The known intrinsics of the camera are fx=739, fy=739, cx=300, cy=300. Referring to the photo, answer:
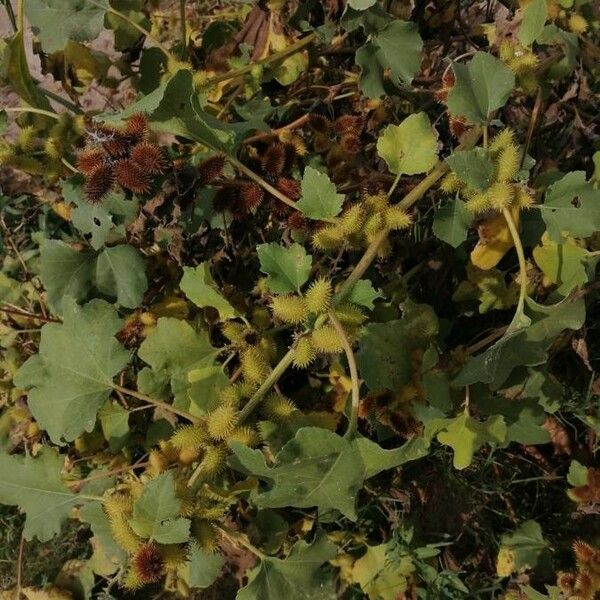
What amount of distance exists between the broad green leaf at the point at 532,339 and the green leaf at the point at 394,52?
0.55m

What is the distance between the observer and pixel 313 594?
130 centimetres

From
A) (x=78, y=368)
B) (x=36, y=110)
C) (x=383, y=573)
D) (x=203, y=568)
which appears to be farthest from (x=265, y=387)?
(x=383, y=573)

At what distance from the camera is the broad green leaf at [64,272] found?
1547 mm

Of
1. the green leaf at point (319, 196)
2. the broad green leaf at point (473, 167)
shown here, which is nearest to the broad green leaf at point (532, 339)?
the broad green leaf at point (473, 167)

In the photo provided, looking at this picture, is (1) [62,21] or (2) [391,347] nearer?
(2) [391,347]

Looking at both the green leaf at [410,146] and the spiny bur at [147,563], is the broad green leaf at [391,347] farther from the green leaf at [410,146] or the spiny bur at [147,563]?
the spiny bur at [147,563]

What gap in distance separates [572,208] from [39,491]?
112cm

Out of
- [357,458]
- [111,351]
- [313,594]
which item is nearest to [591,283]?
[357,458]

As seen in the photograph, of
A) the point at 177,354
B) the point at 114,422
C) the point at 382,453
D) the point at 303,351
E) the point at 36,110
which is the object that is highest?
the point at 36,110

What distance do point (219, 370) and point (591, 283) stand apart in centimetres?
76

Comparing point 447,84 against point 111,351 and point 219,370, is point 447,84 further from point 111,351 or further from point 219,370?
point 111,351

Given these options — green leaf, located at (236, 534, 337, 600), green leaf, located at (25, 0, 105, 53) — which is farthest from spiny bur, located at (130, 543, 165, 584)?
green leaf, located at (25, 0, 105, 53)

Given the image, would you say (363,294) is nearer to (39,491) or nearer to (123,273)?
(123,273)

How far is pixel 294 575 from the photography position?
130 cm
